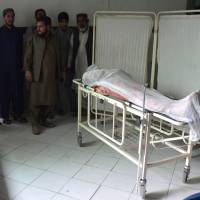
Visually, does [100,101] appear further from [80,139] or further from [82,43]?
[82,43]

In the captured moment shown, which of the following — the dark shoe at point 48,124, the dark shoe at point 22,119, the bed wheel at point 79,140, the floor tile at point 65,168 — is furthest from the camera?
the dark shoe at point 22,119

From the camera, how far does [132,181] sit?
8.54ft

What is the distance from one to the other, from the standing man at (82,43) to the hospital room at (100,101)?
0.04ft

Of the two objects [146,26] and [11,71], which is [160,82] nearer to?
[146,26]

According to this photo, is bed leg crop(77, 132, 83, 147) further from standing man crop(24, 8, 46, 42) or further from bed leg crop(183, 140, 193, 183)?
standing man crop(24, 8, 46, 42)

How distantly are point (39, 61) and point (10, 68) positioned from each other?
412mm

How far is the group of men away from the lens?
11.6ft

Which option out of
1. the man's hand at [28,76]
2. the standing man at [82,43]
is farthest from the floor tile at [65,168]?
the standing man at [82,43]

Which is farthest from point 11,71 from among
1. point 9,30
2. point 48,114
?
point 48,114

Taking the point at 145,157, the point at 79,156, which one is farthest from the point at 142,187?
the point at 79,156

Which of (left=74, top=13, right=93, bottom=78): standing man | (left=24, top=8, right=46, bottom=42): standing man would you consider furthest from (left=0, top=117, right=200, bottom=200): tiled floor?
(left=24, top=8, right=46, bottom=42): standing man

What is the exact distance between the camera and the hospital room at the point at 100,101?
7.93 feet

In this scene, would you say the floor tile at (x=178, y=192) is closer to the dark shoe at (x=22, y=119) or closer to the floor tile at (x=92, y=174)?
the floor tile at (x=92, y=174)

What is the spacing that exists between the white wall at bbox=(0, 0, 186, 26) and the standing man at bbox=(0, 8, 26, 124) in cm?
37
